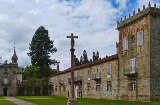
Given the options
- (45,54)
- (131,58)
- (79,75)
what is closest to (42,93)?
(45,54)

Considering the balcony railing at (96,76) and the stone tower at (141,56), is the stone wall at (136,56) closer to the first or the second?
the stone tower at (141,56)

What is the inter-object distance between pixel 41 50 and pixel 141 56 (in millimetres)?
66284

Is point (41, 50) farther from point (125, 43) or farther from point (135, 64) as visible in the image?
point (135, 64)

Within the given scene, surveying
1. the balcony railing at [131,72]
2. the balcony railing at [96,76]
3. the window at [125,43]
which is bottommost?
the balcony railing at [96,76]

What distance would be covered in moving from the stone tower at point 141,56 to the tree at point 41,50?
58724 millimetres

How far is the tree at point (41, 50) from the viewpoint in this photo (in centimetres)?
9925

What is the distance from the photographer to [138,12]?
38.8 m

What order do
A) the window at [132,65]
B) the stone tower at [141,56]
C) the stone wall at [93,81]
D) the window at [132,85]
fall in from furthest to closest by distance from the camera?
the stone wall at [93,81] → the window at [132,65] → the window at [132,85] → the stone tower at [141,56]

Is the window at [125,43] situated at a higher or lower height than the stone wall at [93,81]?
higher

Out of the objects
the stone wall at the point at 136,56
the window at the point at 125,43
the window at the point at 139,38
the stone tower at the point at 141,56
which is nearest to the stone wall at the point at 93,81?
the stone wall at the point at 136,56

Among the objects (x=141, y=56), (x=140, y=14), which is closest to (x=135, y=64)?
(x=141, y=56)

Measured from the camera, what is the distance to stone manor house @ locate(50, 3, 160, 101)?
36.6 metres

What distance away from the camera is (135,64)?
39.5 metres

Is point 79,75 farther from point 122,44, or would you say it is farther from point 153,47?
point 153,47
